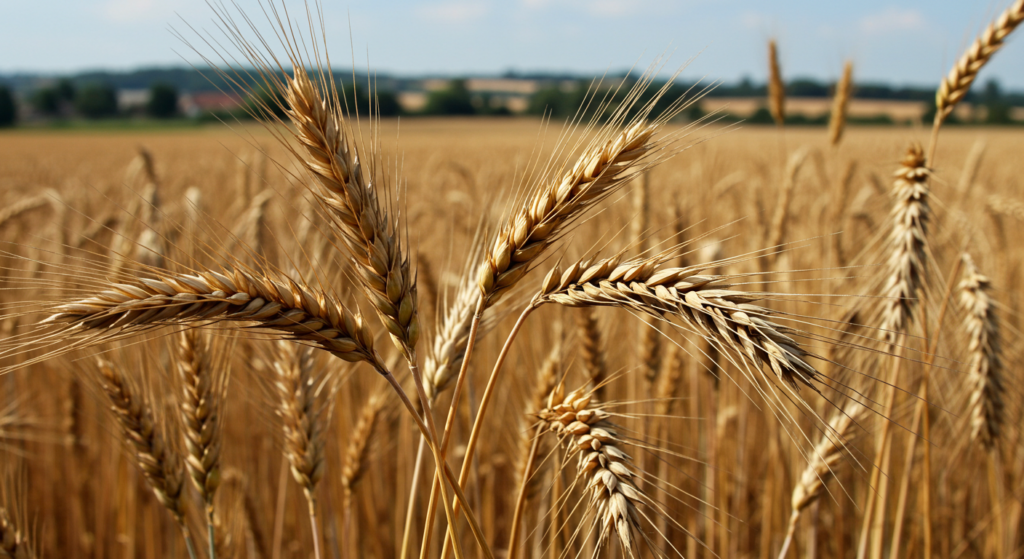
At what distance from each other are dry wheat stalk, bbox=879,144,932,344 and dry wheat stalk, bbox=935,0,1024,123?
0.54ft

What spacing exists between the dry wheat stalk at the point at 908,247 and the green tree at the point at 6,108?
69322mm

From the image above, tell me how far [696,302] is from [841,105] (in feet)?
9.27

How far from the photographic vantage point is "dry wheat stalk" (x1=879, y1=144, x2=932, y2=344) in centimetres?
138

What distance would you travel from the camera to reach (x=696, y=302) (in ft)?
2.51

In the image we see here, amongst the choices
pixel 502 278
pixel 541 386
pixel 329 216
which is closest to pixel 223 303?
pixel 329 216

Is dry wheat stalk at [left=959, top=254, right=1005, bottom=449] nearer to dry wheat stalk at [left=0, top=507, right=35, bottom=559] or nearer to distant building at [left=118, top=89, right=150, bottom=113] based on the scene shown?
dry wheat stalk at [left=0, top=507, right=35, bottom=559]

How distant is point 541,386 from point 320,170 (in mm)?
911

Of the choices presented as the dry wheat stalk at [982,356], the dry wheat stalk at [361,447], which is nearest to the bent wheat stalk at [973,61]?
the dry wheat stalk at [982,356]

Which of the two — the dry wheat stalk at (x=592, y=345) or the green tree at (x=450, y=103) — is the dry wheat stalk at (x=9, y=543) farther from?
the green tree at (x=450, y=103)

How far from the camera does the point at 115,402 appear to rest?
1.29m

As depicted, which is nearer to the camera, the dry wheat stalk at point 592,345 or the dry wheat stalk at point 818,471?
the dry wheat stalk at point 818,471

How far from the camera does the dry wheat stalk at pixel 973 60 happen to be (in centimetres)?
150

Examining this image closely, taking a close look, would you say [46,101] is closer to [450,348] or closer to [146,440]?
[146,440]

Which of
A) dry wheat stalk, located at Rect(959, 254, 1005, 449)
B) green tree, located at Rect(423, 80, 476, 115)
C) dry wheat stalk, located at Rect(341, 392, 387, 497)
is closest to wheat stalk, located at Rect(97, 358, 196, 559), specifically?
dry wheat stalk, located at Rect(341, 392, 387, 497)
